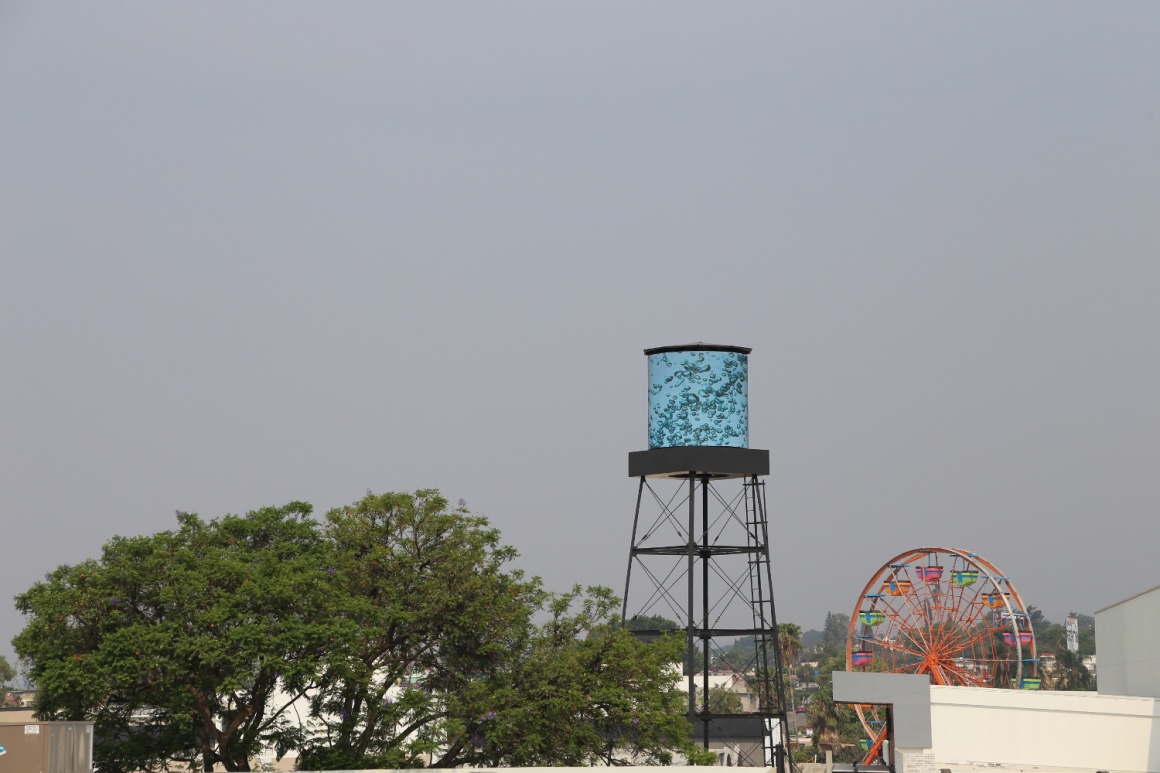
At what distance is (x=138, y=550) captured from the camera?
39.4 meters

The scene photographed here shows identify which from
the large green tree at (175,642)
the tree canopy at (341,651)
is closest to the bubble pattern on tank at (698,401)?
the tree canopy at (341,651)

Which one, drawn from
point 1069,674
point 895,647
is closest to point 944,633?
point 895,647

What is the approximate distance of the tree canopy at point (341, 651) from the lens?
37.5m

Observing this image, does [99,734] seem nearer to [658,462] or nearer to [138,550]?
[138,550]

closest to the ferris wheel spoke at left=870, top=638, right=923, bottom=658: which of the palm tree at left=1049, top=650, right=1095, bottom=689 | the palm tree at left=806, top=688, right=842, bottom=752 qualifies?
the palm tree at left=806, top=688, right=842, bottom=752

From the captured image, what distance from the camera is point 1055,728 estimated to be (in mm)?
46406

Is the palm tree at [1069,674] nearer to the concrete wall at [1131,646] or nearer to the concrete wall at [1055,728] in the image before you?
the concrete wall at [1131,646]

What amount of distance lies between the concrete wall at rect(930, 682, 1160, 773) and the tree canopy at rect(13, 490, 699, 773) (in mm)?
9631

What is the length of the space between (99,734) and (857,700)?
21.2 metres

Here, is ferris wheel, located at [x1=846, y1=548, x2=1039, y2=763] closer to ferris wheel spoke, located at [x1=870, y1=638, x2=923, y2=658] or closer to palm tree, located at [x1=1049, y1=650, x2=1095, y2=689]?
ferris wheel spoke, located at [x1=870, y1=638, x2=923, y2=658]

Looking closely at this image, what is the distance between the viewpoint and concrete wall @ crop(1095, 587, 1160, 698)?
49.2 metres

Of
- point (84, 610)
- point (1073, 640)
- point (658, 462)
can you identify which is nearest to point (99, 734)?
point (84, 610)

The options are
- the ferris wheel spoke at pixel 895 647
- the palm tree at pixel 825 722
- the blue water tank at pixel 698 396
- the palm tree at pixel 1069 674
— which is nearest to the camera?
the blue water tank at pixel 698 396

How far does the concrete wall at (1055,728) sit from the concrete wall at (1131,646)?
265cm
